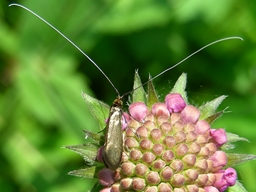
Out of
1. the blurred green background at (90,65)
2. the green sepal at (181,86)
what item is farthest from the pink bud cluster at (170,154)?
the blurred green background at (90,65)

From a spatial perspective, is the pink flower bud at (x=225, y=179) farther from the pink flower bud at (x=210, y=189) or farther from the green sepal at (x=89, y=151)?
the green sepal at (x=89, y=151)

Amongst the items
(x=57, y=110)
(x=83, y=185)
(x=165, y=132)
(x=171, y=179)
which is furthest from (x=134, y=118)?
(x=83, y=185)

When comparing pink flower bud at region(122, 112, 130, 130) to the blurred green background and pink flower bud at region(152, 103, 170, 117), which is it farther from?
the blurred green background

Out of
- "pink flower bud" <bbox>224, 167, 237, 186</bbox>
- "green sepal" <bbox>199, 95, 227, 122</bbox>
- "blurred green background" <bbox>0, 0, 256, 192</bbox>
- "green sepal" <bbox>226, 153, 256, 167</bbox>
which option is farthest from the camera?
"blurred green background" <bbox>0, 0, 256, 192</bbox>

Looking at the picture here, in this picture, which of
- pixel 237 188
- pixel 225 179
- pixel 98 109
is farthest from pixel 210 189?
pixel 98 109

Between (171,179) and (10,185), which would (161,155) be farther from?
(10,185)

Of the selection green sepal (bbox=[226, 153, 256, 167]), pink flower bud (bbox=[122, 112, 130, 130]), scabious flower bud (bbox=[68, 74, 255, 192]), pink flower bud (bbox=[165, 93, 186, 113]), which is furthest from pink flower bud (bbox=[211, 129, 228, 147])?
pink flower bud (bbox=[122, 112, 130, 130])

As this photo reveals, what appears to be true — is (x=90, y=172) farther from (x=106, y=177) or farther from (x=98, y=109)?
(x=98, y=109)
